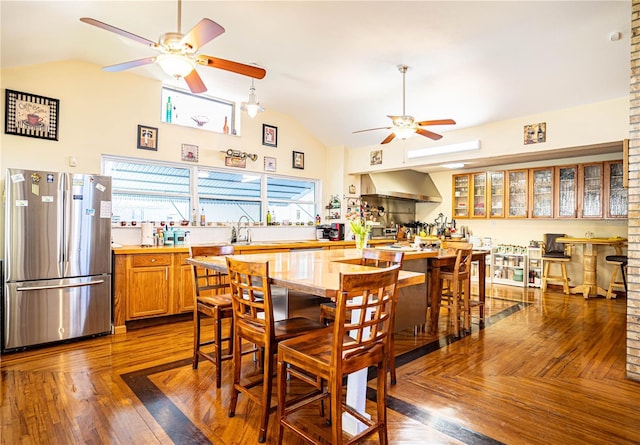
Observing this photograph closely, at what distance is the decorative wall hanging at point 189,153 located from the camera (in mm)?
4957

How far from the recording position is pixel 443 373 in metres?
2.80

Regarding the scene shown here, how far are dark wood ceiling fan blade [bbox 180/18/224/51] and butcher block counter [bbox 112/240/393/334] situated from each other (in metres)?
2.39

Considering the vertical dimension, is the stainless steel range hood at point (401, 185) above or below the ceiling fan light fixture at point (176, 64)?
below

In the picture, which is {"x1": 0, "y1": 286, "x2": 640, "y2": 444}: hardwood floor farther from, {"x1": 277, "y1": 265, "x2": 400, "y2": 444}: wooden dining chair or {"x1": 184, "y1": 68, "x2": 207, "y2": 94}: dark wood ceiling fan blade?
{"x1": 184, "y1": 68, "x2": 207, "y2": 94}: dark wood ceiling fan blade

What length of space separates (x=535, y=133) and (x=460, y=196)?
10.5ft

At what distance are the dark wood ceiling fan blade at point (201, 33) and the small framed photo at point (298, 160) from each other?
3.90 metres

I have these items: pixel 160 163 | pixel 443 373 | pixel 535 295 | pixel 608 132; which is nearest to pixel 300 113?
pixel 160 163

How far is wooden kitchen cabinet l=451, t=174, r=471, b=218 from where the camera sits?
762 centimetres

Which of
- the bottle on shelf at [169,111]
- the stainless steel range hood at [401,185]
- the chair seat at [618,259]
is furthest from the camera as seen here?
the stainless steel range hood at [401,185]

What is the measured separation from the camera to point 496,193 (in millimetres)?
7148

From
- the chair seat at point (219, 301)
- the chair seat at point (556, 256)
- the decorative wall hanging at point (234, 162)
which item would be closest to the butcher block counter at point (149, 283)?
the chair seat at point (219, 301)

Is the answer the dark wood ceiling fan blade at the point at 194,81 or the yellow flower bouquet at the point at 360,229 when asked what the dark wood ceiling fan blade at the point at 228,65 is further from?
the yellow flower bouquet at the point at 360,229

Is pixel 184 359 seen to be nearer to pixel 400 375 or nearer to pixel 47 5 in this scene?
pixel 400 375

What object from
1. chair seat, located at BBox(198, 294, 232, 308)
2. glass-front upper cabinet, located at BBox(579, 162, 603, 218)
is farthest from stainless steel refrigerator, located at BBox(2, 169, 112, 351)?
glass-front upper cabinet, located at BBox(579, 162, 603, 218)
